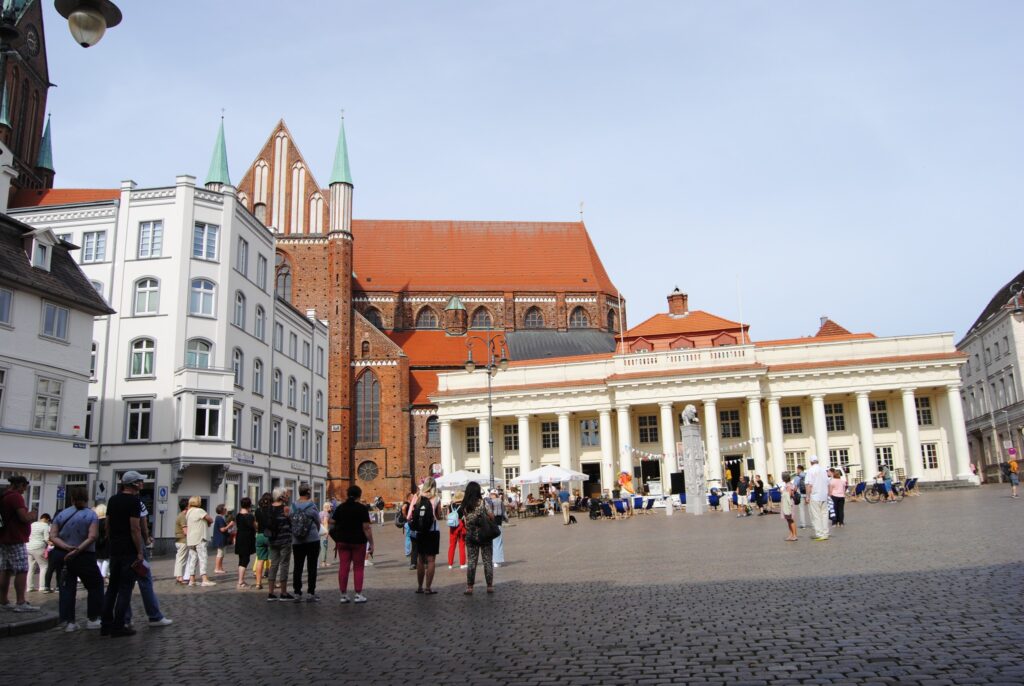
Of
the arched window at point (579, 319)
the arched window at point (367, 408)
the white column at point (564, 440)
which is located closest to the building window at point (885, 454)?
the white column at point (564, 440)

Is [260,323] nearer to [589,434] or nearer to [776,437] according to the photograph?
[589,434]

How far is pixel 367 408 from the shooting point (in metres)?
57.2

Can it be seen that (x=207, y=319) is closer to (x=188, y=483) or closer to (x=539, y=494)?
(x=188, y=483)

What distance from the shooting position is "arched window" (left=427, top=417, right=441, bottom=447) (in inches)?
2264

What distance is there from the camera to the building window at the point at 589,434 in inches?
2120

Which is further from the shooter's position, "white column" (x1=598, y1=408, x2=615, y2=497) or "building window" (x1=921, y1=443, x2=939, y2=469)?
"white column" (x1=598, y1=408, x2=615, y2=497)

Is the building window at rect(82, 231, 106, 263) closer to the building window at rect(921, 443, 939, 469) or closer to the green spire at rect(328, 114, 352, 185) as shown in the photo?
the green spire at rect(328, 114, 352, 185)

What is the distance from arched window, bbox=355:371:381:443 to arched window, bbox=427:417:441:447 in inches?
132

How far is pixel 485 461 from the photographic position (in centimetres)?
5325

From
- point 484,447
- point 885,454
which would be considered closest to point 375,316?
point 484,447

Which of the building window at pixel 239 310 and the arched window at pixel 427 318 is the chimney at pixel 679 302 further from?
→ the building window at pixel 239 310

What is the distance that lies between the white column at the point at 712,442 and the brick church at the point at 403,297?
1440 centimetres

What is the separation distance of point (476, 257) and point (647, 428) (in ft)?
77.7

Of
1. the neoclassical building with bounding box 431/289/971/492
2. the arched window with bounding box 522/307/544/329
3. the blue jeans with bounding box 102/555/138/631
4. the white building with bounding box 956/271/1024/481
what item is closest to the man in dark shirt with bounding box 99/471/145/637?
the blue jeans with bounding box 102/555/138/631
